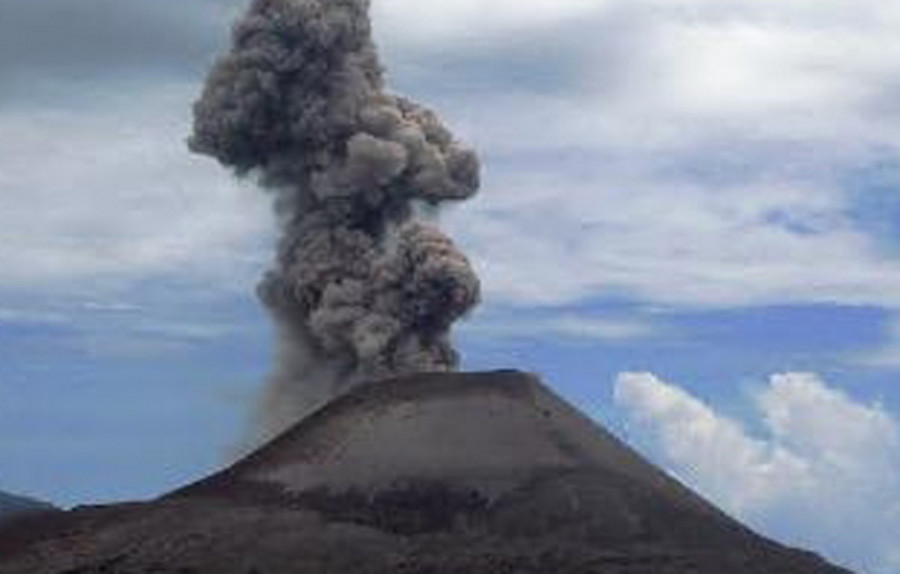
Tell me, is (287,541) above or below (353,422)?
below

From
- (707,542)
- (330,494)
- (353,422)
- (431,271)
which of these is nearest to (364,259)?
(431,271)

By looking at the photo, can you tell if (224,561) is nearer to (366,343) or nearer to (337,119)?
(366,343)

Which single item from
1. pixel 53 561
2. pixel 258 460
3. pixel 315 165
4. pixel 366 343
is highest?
pixel 315 165

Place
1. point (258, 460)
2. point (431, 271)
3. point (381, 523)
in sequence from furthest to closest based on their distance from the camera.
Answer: point (431, 271) → point (258, 460) → point (381, 523)

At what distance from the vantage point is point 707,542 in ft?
385

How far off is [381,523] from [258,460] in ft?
60.5

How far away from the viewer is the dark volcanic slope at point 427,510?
106 metres

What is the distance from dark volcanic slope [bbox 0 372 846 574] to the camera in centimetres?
10612

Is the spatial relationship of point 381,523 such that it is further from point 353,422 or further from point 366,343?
point 366,343

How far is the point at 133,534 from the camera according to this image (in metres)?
110

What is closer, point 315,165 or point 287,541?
point 287,541

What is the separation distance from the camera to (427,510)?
384ft

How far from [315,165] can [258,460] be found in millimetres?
38344

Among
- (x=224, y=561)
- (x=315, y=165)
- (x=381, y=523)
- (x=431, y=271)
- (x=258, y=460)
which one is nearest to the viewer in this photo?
(x=224, y=561)
